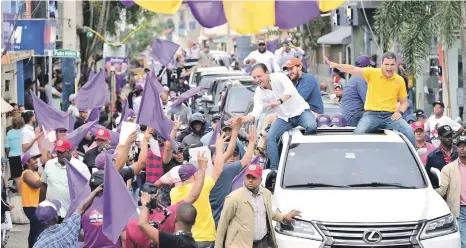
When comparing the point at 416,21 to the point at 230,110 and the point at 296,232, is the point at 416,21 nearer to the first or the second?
the point at 230,110

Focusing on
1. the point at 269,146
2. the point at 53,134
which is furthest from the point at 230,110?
the point at 269,146

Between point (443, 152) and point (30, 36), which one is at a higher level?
point (30, 36)

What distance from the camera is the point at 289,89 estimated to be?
43.6ft

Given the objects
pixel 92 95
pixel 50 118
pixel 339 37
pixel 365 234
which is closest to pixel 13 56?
pixel 92 95

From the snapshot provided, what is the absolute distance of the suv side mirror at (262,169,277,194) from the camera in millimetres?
12091

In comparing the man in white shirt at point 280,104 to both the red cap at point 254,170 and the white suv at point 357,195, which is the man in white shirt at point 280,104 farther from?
the red cap at point 254,170

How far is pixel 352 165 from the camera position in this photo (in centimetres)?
1222

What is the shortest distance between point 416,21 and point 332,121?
7.30 meters

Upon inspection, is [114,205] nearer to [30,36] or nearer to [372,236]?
[372,236]

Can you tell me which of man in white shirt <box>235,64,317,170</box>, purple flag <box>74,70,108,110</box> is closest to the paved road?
purple flag <box>74,70,108,110</box>

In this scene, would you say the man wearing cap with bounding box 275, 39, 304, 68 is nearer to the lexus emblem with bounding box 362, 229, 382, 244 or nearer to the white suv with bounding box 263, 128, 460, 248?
the white suv with bounding box 263, 128, 460, 248

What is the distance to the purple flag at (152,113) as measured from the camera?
13938mm

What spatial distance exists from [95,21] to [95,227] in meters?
44.5

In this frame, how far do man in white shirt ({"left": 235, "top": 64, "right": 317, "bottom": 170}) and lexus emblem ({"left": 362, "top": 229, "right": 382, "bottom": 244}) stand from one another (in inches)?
88.1
